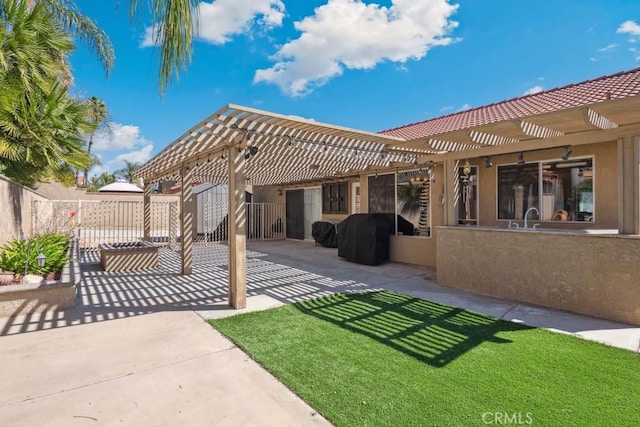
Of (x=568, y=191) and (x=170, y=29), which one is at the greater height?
(x=170, y=29)

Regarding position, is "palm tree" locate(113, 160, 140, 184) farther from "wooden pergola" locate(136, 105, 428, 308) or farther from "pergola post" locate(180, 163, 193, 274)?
"pergola post" locate(180, 163, 193, 274)

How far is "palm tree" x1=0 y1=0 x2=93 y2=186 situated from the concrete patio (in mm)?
3370

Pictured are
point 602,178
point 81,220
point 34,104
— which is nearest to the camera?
point 602,178

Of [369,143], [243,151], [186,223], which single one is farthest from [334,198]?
[243,151]

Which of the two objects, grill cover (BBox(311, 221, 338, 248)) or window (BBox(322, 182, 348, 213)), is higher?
window (BBox(322, 182, 348, 213))

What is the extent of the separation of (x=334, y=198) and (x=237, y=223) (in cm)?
894

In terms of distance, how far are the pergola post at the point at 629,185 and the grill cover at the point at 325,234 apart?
999 cm

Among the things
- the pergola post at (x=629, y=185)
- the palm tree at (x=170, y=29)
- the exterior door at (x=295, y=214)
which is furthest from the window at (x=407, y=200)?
the palm tree at (x=170, y=29)

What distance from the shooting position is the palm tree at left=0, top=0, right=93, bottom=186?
231 inches

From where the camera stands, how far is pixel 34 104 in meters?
7.00

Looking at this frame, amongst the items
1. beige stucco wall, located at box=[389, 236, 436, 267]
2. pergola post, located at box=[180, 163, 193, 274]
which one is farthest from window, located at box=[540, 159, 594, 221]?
pergola post, located at box=[180, 163, 193, 274]

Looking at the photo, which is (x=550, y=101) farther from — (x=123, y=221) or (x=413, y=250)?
(x=123, y=221)

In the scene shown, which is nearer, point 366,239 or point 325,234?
point 366,239

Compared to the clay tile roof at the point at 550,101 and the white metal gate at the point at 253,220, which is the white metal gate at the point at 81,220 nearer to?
the white metal gate at the point at 253,220
